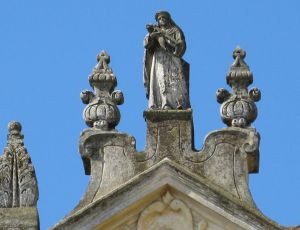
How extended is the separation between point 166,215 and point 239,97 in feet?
7.24

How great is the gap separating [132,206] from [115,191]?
32cm

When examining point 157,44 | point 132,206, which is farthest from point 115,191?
point 157,44

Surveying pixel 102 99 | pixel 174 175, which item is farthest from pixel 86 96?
pixel 174 175

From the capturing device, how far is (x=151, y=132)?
30875 mm

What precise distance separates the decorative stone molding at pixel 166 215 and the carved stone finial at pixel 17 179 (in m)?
1.64

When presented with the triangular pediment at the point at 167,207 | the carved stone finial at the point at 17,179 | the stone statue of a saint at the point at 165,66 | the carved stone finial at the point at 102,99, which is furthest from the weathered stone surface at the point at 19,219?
the stone statue of a saint at the point at 165,66

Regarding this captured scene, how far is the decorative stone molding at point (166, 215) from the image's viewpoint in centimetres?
3008

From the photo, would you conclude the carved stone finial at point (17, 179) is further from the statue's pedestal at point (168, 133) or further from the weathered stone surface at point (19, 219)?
the statue's pedestal at point (168, 133)

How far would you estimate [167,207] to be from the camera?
99.2 feet

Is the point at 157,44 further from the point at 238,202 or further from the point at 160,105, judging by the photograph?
the point at 238,202

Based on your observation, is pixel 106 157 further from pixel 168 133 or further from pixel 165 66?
pixel 165 66

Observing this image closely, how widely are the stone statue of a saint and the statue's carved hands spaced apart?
871 mm

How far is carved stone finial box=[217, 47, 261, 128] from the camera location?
1219 inches

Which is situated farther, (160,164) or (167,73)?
(167,73)
